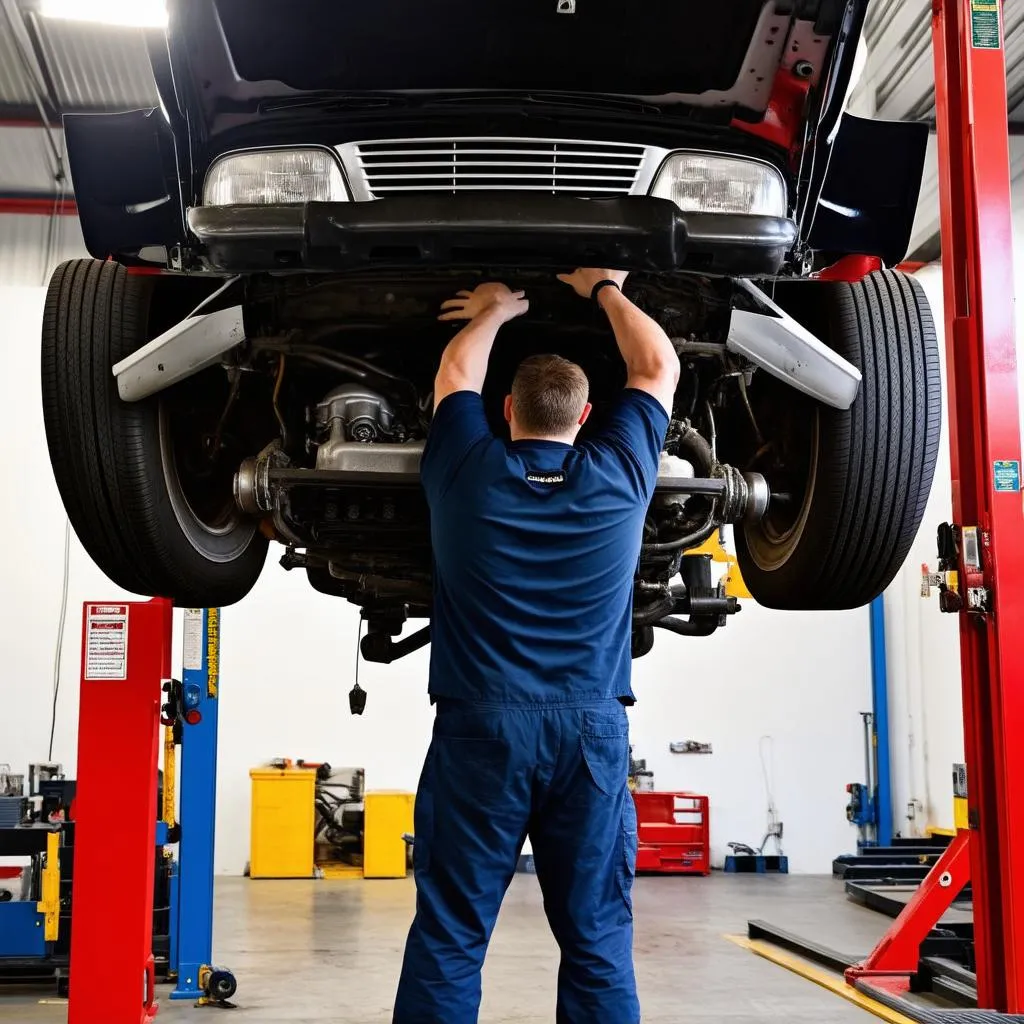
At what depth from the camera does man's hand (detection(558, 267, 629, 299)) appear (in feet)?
6.84

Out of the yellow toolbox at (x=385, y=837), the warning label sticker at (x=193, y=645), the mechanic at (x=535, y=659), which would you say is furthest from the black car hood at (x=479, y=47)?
the yellow toolbox at (x=385, y=837)

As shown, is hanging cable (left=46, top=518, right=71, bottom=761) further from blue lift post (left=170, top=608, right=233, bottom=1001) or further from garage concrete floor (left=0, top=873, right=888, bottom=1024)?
blue lift post (left=170, top=608, right=233, bottom=1001)

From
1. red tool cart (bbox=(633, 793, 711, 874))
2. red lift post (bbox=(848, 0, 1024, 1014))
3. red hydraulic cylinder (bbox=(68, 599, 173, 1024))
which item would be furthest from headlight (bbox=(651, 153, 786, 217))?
red tool cart (bbox=(633, 793, 711, 874))

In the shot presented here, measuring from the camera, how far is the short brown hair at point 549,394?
213 centimetres

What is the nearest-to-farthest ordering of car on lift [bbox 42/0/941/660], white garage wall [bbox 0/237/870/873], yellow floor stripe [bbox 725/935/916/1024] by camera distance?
car on lift [bbox 42/0/941/660], yellow floor stripe [bbox 725/935/916/1024], white garage wall [bbox 0/237/870/873]

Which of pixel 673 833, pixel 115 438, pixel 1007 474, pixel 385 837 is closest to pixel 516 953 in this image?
pixel 385 837

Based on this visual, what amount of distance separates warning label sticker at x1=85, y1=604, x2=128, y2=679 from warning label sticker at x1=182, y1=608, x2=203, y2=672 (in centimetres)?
75

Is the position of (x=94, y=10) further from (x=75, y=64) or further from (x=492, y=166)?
(x=492, y=166)

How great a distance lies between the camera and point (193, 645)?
16.2 ft

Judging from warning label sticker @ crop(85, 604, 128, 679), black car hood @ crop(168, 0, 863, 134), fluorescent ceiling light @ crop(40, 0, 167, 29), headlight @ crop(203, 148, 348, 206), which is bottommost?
warning label sticker @ crop(85, 604, 128, 679)

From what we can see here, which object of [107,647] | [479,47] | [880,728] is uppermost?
[479,47]

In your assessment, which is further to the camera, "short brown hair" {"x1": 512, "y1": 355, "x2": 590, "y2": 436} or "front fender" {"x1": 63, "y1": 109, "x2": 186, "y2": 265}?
"front fender" {"x1": 63, "y1": 109, "x2": 186, "y2": 265}

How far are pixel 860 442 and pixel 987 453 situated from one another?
43.1 inches

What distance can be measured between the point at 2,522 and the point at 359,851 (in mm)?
3809
